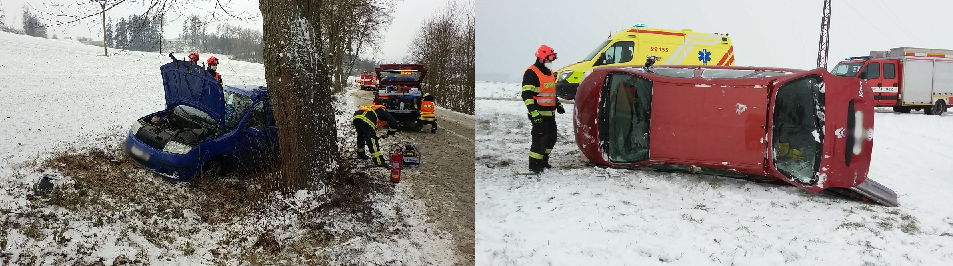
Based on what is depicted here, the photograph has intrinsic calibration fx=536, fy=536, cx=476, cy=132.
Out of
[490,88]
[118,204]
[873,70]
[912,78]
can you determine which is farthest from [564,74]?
[912,78]

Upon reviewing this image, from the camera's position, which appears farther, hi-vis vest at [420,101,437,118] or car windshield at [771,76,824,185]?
hi-vis vest at [420,101,437,118]

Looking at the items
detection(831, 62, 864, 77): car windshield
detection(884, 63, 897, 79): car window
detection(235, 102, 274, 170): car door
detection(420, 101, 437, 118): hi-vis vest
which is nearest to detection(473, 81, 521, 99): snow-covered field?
detection(420, 101, 437, 118): hi-vis vest

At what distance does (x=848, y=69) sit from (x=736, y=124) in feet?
27.4

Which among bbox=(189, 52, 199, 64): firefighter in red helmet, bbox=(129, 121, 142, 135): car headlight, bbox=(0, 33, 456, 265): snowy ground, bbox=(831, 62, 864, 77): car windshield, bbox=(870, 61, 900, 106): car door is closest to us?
bbox=(0, 33, 456, 265): snowy ground

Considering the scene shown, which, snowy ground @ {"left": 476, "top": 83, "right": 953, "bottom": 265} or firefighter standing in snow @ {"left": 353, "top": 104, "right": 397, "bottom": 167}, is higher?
firefighter standing in snow @ {"left": 353, "top": 104, "right": 397, "bottom": 167}

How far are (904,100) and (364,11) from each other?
400 inches

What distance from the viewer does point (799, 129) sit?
3.83 m

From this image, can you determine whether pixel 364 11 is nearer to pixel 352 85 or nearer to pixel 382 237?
pixel 352 85

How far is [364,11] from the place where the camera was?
1088cm

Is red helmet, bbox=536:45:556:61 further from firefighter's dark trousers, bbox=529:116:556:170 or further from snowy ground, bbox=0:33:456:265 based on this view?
snowy ground, bbox=0:33:456:265

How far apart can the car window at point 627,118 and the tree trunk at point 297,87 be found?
2.26 meters

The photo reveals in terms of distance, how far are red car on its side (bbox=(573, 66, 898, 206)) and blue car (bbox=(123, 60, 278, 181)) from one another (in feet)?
8.96

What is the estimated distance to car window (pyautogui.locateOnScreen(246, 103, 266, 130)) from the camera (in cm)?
462

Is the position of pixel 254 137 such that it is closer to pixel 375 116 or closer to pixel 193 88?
pixel 193 88
